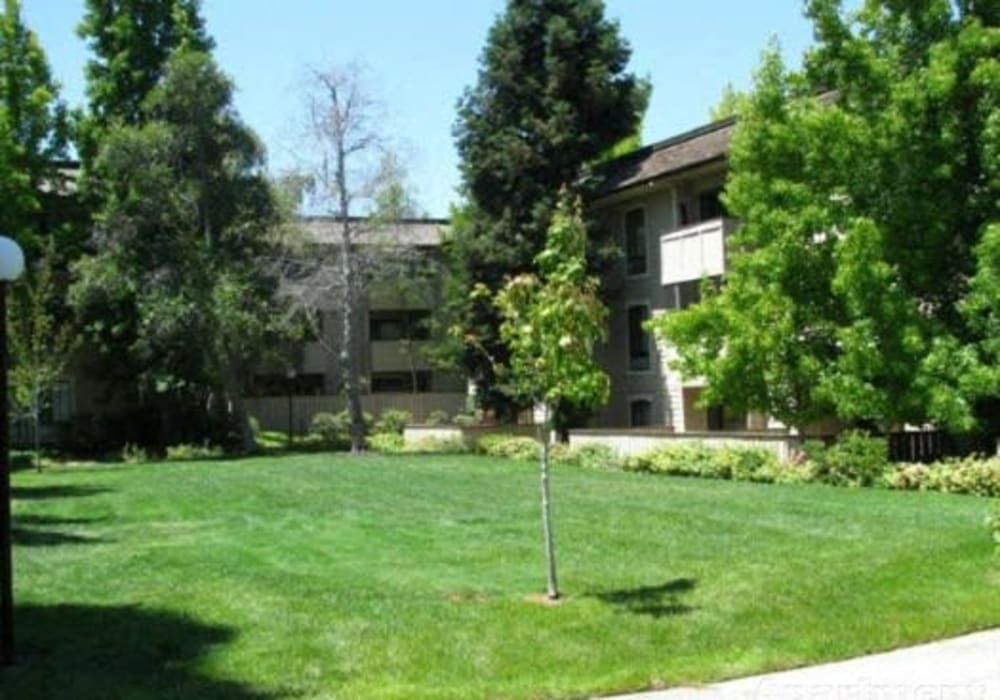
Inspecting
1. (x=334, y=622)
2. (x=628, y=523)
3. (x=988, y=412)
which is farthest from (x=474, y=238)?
(x=334, y=622)

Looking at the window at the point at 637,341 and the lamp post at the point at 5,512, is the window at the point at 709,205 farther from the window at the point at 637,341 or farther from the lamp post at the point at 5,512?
the lamp post at the point at 5,512

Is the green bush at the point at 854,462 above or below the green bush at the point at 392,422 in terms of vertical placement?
below

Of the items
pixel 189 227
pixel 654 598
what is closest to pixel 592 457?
pixel 189 227

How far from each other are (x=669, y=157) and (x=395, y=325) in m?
19.6

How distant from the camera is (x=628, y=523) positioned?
15117mm

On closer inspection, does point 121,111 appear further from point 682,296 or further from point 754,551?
point 754,551

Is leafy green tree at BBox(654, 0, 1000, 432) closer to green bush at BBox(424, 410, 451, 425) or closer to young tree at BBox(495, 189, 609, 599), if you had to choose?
young tree at BBox(495, 189, 609, 599)

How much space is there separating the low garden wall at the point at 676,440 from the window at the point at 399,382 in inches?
814

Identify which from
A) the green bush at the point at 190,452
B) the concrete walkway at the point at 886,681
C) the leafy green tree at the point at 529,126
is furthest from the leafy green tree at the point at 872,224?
the green bush at the point at 190,452

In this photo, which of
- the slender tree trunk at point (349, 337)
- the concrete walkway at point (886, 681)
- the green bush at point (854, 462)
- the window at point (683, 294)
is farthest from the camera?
the slender tree trunk at point (349, 337)

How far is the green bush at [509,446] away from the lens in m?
31.3

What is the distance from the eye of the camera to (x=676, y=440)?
83.6 feet

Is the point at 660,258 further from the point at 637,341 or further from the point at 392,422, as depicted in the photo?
the point at 392,422

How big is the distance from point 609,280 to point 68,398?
69.2 ft
